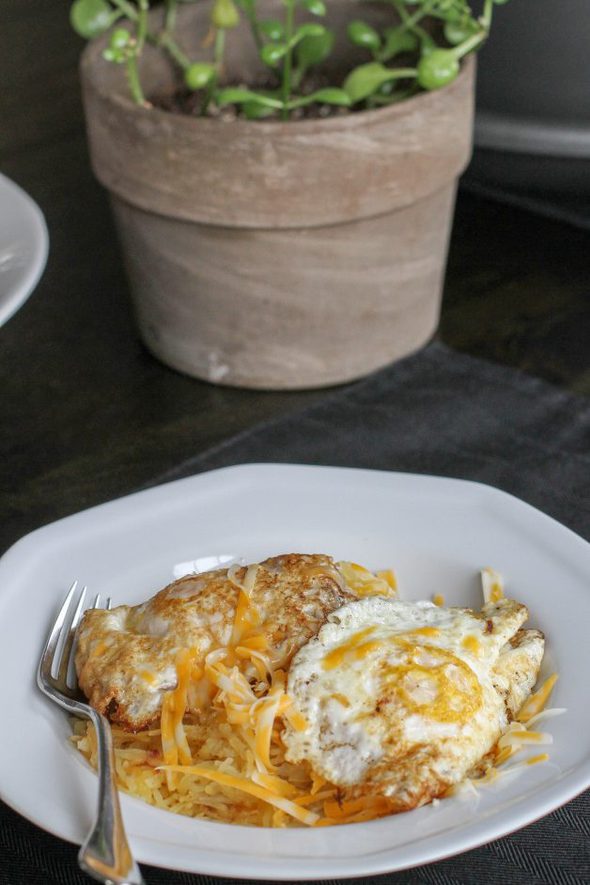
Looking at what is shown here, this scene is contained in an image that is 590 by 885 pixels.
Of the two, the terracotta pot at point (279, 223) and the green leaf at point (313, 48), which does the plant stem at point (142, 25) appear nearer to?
the terracotta pot at point (279, 223)

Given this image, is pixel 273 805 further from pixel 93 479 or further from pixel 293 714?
pixel 93 479

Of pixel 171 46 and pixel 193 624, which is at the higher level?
pixel 171 46

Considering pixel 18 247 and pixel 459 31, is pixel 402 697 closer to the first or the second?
pixel 18 247

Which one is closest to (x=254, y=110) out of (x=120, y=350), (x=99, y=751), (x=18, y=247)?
(x=120, y=350)

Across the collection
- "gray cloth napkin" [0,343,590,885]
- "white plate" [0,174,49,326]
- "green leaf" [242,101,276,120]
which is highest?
"white plate" [0,174,49,326]

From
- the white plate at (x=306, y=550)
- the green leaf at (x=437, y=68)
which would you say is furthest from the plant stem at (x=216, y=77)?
the white plate at (x=306, y=550)

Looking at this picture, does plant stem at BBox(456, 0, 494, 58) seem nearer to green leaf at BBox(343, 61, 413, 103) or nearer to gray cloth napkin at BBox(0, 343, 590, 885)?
green leaf at BBox(343, 61, 413, 103)

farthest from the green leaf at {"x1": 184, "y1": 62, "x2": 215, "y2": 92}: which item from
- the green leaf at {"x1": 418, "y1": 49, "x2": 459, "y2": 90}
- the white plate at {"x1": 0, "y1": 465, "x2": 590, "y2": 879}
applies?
the white plate at {"x1": 0, "y1": 465, "x2": 590, "y2": 879}

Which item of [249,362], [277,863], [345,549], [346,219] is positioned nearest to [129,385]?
[249,362]
